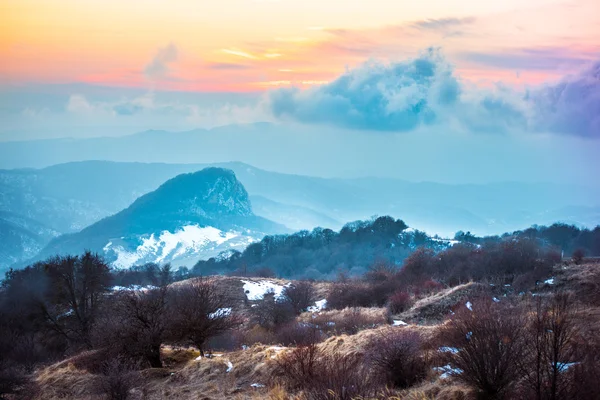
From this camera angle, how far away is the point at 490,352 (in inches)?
430

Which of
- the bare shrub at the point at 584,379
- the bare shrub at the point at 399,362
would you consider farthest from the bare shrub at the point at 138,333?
the bare shrub at the point at 584,379

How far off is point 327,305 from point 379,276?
12.1m

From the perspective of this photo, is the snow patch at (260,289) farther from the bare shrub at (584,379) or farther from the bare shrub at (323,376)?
the bare shrub at (584,379)

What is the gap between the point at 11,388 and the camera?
2102cm

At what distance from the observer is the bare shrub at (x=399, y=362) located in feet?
48.8

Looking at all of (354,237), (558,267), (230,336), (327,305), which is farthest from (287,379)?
(354,237)

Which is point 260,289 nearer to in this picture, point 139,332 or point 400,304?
point 400,304

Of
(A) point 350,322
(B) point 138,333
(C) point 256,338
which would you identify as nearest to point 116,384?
(B) point 138,333

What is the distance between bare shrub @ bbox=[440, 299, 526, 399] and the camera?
10852 millimetres

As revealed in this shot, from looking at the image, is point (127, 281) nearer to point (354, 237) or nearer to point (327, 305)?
point (327, 305)

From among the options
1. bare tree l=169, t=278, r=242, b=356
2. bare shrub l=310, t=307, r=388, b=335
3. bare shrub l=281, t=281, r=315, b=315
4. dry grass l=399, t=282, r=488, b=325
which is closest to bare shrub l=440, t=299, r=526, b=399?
bare tree l=169, t=278, r=242, b=356

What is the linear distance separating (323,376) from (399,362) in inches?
110

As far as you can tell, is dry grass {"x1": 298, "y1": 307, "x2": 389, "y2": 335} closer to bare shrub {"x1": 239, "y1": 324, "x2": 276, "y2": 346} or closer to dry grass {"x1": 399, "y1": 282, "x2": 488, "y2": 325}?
dry grass {"x1": 399, "y1": 282, "x2": 488, "y2": 325}

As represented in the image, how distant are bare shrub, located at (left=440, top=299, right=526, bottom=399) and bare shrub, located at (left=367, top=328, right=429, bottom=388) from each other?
11.2ft
